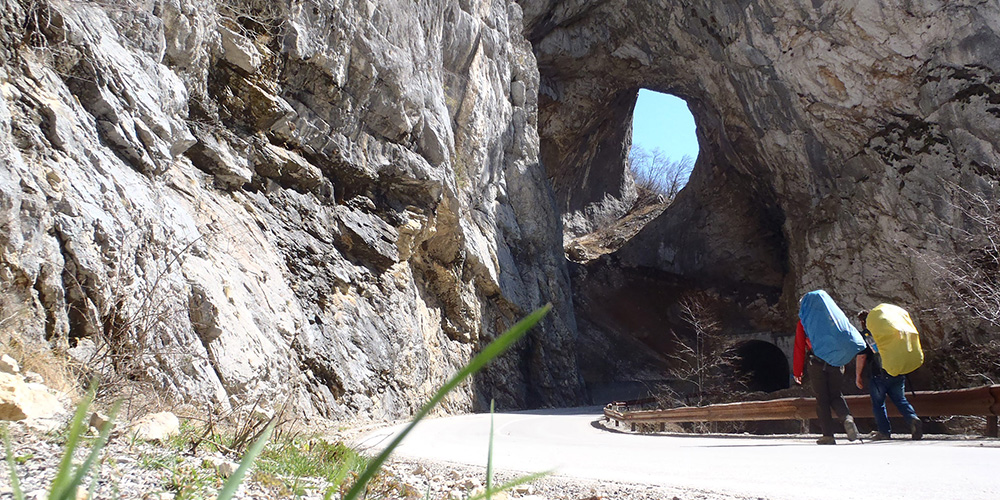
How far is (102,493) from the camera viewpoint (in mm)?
1736

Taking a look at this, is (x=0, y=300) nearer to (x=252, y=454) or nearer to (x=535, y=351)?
(x=252, y=454)

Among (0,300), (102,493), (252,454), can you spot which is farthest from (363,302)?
(252,454)

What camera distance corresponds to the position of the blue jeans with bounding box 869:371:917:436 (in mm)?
5348

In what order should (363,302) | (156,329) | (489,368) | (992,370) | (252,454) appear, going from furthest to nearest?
(489,368) → (992,370) → (363,302) → (156,329) → (252,454)


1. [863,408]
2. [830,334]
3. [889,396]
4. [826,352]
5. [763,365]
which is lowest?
[863,408]

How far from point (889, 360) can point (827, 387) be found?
1.86ft

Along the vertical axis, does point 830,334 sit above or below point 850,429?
above

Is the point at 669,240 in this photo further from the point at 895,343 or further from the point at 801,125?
the point at 895,343

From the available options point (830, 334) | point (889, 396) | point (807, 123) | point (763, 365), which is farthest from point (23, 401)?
point (763, 365)

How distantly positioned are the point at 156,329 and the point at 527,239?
1812 cm

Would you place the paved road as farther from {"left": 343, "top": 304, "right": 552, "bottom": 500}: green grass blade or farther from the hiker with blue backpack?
{"left": 343, "top": 304, "right": 552, "bottom": 500}: green grass blade

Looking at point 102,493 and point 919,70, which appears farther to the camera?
point 919,70

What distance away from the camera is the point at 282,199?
441 inches

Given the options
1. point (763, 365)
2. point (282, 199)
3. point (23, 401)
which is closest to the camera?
point (23, 401)
